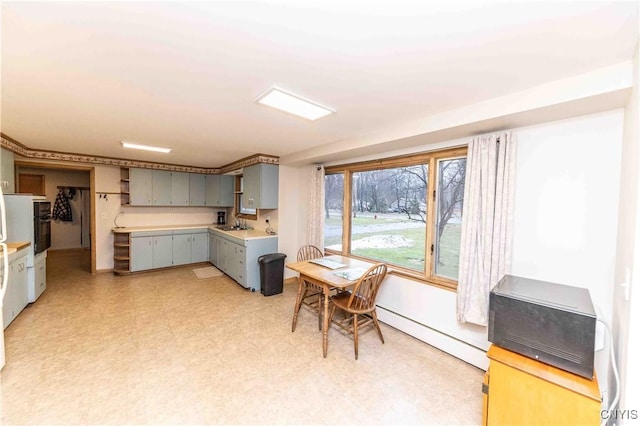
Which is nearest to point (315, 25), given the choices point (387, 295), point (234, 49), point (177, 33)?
point (234, 49)

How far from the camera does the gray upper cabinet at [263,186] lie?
4316mm

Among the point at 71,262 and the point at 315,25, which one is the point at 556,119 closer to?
the point at 315,25

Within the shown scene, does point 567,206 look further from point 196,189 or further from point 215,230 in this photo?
point 196,189

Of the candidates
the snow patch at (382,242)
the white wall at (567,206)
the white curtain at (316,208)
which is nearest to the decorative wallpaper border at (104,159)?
the white curtain at (316,208)

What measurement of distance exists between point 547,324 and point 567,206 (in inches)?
39.0

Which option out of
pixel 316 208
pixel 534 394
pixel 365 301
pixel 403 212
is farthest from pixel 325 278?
pixel 316 208

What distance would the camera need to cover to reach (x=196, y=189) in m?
5.80

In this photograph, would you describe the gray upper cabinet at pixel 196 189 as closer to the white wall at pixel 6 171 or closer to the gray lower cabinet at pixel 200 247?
the gray lower cabinet at pixel 200 247

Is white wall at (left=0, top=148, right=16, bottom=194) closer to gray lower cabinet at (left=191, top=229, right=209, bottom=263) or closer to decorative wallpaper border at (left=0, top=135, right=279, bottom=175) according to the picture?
decorative wallpaper border at (left=0, top=135, right=279, bottom=175)

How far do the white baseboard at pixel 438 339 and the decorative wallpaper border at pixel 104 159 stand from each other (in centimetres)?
301

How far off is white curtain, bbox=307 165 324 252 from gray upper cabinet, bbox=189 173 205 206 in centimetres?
295

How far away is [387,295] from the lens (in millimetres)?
3203

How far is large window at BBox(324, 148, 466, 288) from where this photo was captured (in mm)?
2742

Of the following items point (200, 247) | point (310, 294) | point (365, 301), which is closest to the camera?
point (365, 301)
